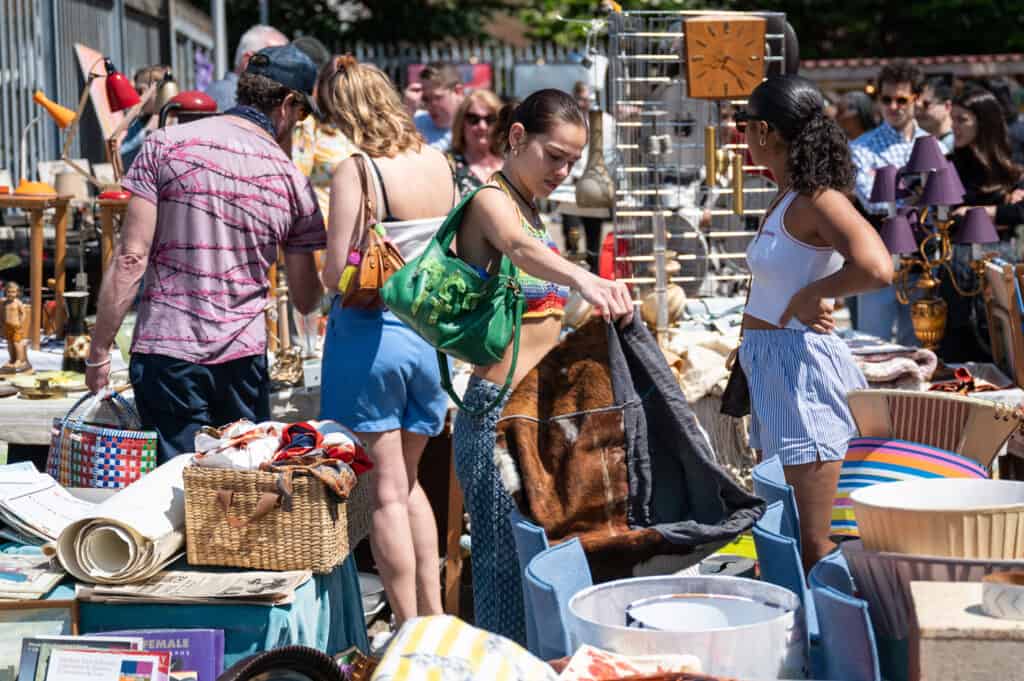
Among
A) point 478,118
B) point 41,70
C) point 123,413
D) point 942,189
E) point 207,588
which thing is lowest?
point 207,588

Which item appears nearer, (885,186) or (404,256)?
(404,256)

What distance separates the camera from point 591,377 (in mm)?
2482

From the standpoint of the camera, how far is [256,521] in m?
2.68

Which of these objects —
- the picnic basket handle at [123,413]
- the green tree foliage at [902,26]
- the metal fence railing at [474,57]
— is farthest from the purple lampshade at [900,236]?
the green tree foliage at [902,26]

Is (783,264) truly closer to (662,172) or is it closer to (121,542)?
(121,542)

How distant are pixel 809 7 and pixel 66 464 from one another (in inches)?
878

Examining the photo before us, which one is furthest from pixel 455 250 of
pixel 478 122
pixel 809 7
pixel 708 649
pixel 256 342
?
pixel 809 7

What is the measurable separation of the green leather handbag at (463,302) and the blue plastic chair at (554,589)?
66 cm

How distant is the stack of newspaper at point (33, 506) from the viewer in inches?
116

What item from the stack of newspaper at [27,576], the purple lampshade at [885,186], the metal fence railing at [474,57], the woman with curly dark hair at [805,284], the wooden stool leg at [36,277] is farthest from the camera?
the metal fence railing at [474,57]

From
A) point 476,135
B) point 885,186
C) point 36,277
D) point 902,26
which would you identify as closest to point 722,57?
point 885,186

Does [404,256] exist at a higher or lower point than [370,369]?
higher

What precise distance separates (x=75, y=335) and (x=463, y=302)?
7.87ft

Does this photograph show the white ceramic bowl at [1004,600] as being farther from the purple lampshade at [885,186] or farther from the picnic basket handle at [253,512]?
the purple lampshade at [885,186]
